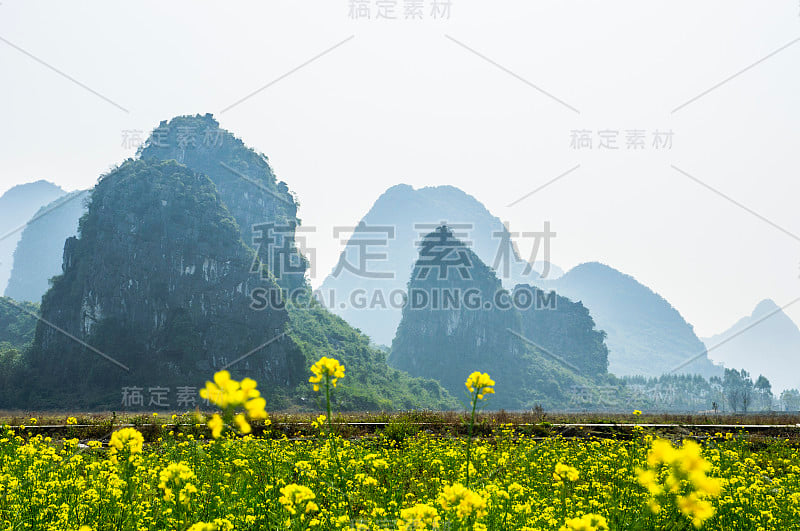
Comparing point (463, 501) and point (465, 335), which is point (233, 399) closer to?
point (463, 501)

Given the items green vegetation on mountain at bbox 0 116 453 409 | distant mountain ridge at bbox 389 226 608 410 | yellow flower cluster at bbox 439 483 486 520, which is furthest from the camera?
distant mountain ridge at bbox 389 226 608 410

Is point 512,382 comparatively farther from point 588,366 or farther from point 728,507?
point 728,507

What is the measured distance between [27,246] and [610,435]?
7863 inches

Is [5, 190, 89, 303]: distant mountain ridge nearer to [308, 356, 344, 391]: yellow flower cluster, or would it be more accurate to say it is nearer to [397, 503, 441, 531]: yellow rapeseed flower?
[308, 356, 344, 391]: yellow flower cluster

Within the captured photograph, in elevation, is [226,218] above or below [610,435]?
above

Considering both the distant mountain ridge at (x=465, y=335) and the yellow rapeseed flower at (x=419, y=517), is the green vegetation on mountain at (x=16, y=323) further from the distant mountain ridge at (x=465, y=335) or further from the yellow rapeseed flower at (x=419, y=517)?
the yellow rapeseed flower at (x=419, y=517)

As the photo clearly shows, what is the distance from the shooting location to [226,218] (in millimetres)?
75062

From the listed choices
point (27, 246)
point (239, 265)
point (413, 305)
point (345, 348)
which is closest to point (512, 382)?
point (413, 305)

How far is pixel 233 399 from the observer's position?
5.29 feet

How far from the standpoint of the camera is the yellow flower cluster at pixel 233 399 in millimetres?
1605

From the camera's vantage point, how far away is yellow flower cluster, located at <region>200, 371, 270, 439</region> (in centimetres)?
161

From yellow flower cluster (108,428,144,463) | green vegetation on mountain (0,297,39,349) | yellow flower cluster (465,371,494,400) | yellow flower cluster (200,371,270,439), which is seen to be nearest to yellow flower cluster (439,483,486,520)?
yellow flower cluster (465,371,494,400)

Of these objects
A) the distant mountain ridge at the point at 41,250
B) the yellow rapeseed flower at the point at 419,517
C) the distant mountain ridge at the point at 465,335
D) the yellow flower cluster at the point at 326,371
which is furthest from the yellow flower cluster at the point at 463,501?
the distant mountain ridge at the point at 41,250

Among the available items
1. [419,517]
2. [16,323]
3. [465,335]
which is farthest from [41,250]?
[419,517]
